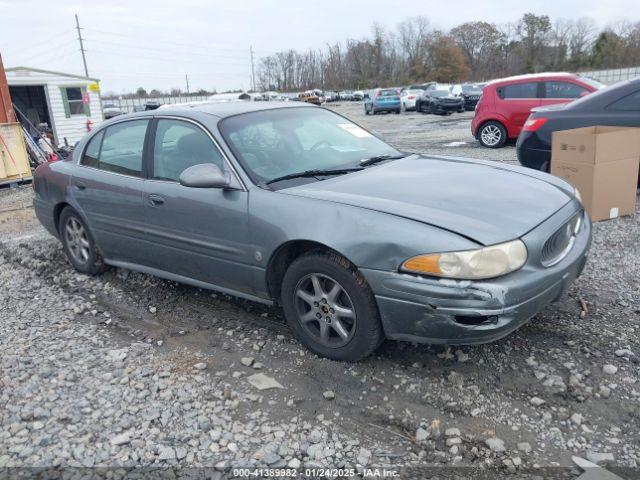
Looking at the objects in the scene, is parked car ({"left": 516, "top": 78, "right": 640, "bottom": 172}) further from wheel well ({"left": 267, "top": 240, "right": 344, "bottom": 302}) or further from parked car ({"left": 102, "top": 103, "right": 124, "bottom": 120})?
parked car ({"left": 102, "top": 103, "right": 124, "bottom": 120})

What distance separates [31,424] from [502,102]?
37.3 feet

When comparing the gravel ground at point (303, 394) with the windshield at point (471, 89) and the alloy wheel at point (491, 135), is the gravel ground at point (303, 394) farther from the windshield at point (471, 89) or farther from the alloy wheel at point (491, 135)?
the windshield at point (471, 89)

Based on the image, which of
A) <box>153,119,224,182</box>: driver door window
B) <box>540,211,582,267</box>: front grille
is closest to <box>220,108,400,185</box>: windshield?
<box>153,119,224,182</box>: driver door window

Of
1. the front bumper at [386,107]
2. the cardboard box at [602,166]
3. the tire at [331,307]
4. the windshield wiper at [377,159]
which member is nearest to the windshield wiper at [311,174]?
the windshield wiper at [377,159]

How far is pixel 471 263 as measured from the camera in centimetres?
272

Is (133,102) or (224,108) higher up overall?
(224,108)

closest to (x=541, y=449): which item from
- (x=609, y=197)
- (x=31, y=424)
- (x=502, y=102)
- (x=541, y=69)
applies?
(x=31, y=424)

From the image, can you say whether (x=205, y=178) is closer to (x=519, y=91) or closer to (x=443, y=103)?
(x=519, y=91)

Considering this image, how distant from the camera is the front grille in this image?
305cm

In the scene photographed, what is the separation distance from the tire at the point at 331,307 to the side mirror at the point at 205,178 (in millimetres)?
718

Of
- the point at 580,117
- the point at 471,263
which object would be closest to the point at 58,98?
the point at 580,117

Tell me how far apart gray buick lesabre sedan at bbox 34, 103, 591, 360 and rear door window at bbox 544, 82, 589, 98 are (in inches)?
341

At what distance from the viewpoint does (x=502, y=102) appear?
39.3 feet

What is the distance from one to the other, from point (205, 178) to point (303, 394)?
147cm
